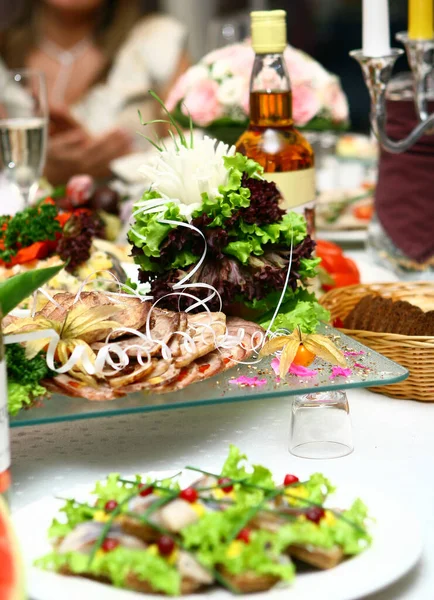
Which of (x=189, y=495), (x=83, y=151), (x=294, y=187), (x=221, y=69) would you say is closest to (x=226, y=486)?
(x=189, y=495)

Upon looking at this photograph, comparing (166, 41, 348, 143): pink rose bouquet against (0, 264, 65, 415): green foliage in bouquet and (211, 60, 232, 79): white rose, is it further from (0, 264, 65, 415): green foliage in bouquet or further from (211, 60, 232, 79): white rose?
(0, 264, 65, 415): green foliage in bouquet

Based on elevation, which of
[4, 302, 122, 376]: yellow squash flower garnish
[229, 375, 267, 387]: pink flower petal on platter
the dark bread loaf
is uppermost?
[4, 302, 122, 376]: yellow squash flower garnish

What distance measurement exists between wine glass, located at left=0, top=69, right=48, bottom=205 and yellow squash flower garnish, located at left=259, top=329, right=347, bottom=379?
0.97 meters

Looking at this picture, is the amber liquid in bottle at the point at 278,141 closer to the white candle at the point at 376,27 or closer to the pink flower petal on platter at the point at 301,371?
the white candle at the point at 376,27

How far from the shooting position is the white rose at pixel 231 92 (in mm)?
2062

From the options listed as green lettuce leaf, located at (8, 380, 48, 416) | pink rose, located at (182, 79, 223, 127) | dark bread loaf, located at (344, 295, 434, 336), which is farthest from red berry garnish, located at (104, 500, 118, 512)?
pink rose, located at (182, 79, 223, 127)

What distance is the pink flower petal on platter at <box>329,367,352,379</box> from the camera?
1.10 m

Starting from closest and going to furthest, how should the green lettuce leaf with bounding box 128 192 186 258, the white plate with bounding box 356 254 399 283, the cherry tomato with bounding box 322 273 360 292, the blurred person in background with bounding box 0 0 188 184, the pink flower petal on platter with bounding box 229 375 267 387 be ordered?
the pink flower petal on platter with bounding box 229 375 267 387
the green lettuce leaf with bounding box 128 192 186 258
the cherry tomato with bounding box 322 273 360 292
the white plate with bounding box 356 254 399 283
the blurred person in background with bounding box 0 0 188 184

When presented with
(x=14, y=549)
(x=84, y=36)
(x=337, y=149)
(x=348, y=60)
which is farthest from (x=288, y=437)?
(x=348, y=60)

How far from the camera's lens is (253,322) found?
125 centimetres

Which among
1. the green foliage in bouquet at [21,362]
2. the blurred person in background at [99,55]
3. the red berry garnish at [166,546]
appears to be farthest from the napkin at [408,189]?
the blurred person in background at [99,55]

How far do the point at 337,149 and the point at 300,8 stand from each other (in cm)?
276

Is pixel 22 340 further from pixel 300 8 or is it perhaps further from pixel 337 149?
pixel 300 8

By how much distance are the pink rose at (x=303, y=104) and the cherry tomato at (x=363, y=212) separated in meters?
0.33
